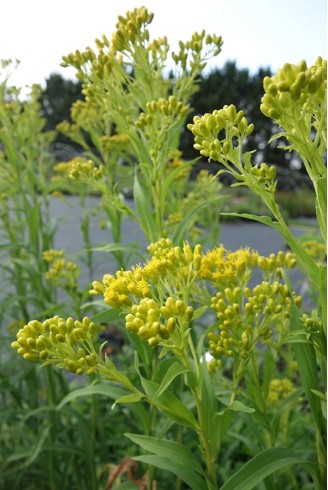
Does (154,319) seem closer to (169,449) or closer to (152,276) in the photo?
(152,276)

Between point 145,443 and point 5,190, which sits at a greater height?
point 5,190

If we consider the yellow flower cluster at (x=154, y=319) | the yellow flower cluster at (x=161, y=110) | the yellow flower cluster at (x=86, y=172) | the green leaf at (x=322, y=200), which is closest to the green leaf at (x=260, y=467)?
the yellow flower cluster at (x=154, y=319)

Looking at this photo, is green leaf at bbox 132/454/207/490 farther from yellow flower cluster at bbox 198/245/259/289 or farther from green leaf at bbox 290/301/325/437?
yellow flower cluster at bbox 198/245/259/289

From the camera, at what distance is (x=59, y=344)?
0.91 m

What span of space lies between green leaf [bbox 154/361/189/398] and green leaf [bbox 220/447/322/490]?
0.19m

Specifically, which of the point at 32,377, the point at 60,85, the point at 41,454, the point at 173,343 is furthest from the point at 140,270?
the point at 60,85

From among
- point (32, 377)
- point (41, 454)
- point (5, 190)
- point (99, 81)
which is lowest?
point (41, 454)

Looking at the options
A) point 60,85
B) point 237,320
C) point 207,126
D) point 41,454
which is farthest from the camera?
point 60,85

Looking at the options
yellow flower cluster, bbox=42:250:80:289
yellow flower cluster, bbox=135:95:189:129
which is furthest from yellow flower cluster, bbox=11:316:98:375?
yellow flower cluster, bbox=42:250:80:289

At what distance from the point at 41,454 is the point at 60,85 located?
24.2m

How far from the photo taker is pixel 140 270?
92 cm

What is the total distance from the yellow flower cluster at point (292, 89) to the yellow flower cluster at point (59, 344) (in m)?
0.47

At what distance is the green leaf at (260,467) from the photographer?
2.84ft

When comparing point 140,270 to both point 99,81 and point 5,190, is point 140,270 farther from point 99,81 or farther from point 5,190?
point 5,190
